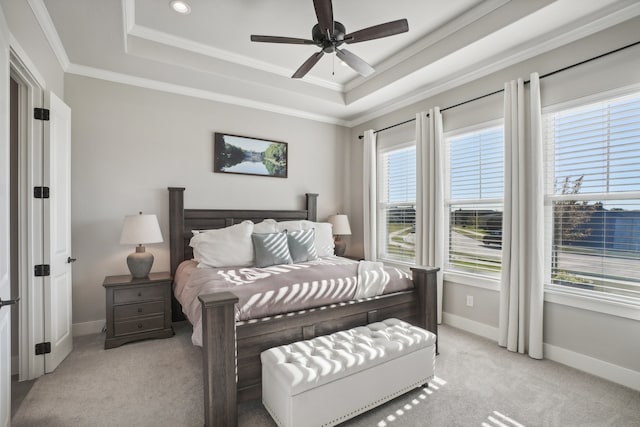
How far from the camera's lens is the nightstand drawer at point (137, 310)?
2979mm

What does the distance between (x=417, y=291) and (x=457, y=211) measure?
1.26 meters

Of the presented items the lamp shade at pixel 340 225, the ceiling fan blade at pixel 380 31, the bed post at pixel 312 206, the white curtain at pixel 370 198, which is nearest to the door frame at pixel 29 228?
the ceiling fan blade at pixel 380 31

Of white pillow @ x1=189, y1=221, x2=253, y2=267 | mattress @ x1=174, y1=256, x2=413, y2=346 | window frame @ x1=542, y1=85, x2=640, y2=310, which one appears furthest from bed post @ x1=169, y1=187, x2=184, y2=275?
window frame @ x1=542, y1=85, x2=640, y2=310

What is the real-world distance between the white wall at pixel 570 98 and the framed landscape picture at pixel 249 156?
2339mm

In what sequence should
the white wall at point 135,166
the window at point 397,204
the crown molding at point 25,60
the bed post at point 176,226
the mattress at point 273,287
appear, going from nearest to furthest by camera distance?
the crown molding at point 25,60 < the mattress at point 273,287 < the white wall at point 135,166 < the bed post at point 176,226 < the window at point 397,204

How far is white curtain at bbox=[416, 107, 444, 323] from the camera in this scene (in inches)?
142

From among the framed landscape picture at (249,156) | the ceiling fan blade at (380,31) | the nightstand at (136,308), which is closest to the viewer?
the ceiling fan blade at (380,31)

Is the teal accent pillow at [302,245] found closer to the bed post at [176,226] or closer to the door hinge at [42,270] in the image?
the bed post at [176,226]

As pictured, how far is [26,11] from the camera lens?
84.7 inches

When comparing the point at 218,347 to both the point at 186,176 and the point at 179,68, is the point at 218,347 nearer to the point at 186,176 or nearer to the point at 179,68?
the point at 186,176

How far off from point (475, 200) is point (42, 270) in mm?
4074

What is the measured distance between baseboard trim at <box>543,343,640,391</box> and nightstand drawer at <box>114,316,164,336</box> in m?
3.68

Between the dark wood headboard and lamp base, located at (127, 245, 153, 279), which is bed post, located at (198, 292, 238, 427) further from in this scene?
the dark wood headboard

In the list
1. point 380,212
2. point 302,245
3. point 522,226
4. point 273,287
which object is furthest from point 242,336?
point 380,212
